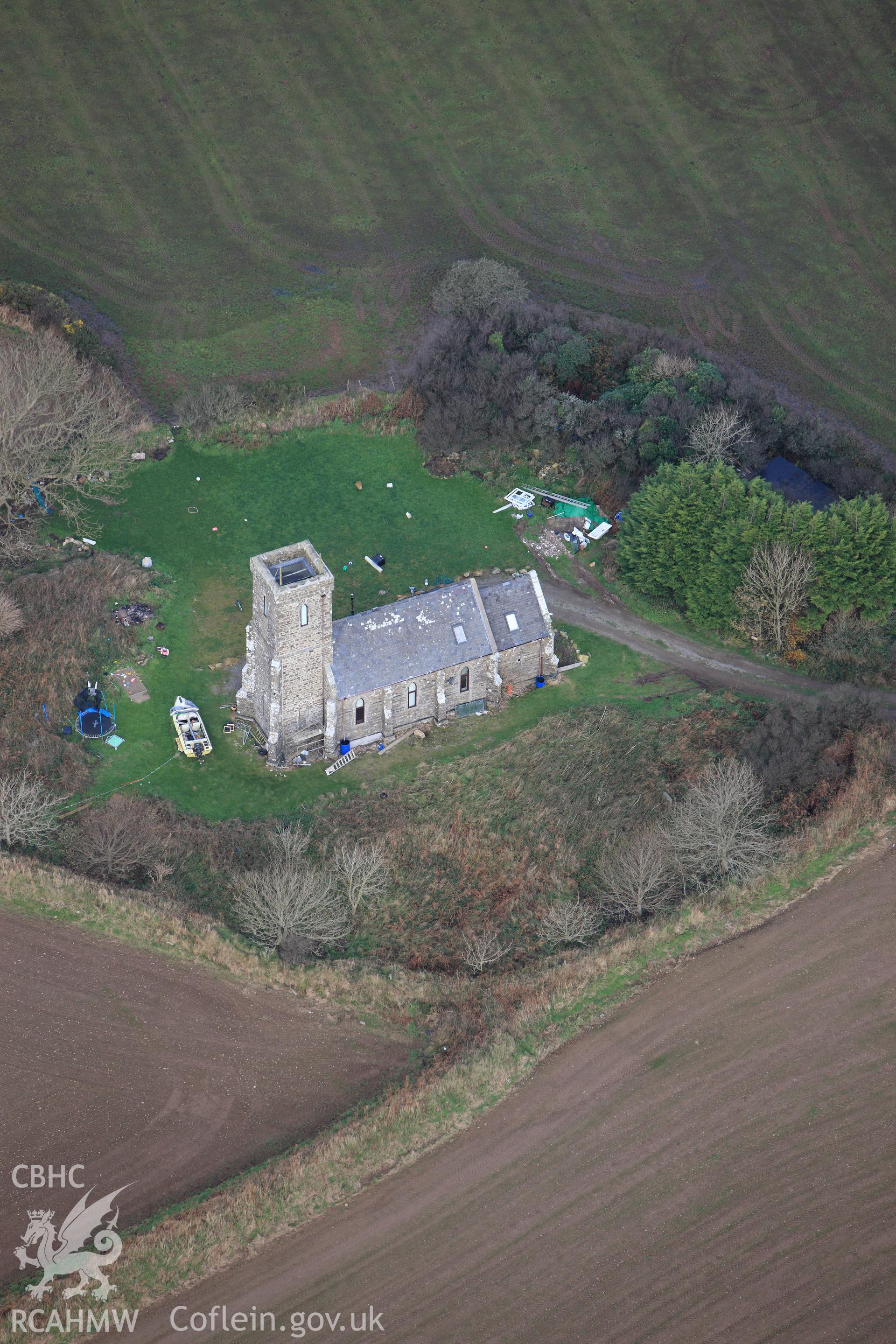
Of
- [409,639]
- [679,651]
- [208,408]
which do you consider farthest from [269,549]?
[679,651]

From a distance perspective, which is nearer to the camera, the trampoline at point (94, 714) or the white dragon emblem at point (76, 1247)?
the white dragon emblem at point (76, 1247)

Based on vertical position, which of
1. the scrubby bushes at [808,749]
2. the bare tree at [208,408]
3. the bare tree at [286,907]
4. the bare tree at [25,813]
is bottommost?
the bare tree at [286,907]

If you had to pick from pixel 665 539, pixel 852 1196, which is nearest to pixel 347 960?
pixel 852 1196

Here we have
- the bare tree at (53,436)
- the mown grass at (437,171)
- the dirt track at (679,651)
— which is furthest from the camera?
the mown grass at (437,171)

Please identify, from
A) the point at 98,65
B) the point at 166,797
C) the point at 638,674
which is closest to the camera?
the point at 166,797

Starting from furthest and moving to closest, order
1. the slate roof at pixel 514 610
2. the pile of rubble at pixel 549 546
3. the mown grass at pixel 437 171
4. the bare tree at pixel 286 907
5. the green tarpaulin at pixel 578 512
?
the mown grass at pixel 437 171
the green tarpaulin at pixel 578 512
the pile of rubble at pixel 549 546
the slate roof at pixel 514 610
the bare tree at pixel 286 907

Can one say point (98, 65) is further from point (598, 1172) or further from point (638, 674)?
point (598, 1172)

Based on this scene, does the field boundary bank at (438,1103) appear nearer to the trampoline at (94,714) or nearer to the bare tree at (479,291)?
the trampoline at (94,714)

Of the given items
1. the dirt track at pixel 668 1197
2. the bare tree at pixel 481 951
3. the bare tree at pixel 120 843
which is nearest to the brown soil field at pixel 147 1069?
the bare tree at pixel 120 843
